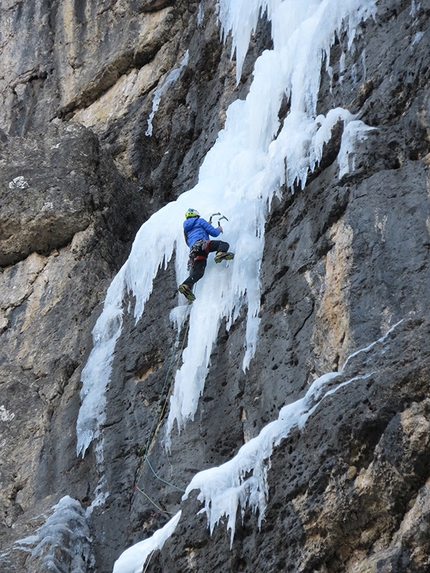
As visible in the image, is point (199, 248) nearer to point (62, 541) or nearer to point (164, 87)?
point (62, 541)

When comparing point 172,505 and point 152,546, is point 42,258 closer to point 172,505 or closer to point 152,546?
point 172,505

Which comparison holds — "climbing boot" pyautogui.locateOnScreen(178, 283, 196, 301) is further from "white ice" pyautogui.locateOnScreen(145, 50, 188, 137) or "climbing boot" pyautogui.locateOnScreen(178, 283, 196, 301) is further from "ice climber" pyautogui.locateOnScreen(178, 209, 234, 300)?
"white ice" pyautogui.locateOnScreen(145, 50, 188, 137)

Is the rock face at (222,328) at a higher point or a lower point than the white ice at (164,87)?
lower

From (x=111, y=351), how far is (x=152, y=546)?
142 inches

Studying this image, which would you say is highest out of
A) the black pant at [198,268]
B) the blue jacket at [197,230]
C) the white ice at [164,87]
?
the white ice at [164,87]

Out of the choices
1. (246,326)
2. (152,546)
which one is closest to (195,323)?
(246,326)

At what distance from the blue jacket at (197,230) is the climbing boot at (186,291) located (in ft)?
1.63

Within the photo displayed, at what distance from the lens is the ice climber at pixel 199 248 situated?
33.9 ft

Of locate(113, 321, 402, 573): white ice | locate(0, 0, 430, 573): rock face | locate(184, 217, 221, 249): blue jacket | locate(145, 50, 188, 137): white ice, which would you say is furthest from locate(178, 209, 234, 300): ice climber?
locate(145, 50, 188, 137): white ice

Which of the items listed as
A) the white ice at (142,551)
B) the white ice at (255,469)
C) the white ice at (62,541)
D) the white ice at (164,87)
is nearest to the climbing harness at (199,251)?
the white ice at (62,541)

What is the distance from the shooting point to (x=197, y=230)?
35.3ft

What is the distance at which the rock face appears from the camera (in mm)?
6809

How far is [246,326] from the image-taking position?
31.6 feet

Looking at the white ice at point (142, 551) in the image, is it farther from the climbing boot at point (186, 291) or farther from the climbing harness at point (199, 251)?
the climbing harness at point (199, 251)
